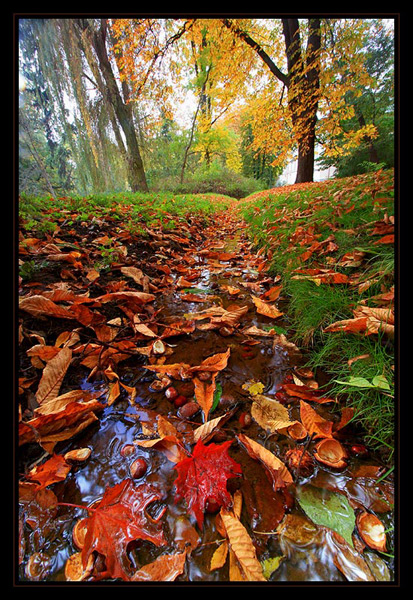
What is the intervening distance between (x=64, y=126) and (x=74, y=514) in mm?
8059

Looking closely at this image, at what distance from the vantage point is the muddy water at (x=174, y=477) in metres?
0.55

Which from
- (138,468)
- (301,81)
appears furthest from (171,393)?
(301,81)

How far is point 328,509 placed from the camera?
63cm

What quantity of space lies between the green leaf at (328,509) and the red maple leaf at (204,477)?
184 mm

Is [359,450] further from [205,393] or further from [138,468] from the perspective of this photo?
[138,468]

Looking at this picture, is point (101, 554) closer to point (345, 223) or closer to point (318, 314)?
point (318, 314)

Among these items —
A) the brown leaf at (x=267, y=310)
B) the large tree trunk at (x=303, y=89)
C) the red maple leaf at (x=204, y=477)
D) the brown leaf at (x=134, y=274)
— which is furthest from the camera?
the large tree trunk at (x=303, y=89)

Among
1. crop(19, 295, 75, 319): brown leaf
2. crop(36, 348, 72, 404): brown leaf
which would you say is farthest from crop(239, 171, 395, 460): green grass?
crop(19, 295, 75, 319): brown leaf

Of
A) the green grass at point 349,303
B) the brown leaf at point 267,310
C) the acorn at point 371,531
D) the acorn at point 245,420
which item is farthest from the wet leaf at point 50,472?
the brown leaf at point 267,310

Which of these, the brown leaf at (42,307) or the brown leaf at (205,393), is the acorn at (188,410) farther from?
the brown leaf at (42,307)

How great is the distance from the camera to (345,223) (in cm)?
204

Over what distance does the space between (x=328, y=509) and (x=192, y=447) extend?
40 cm
